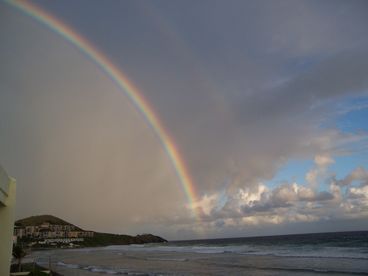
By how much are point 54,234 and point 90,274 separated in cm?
15895

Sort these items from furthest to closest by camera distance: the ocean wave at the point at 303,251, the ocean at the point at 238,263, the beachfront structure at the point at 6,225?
the ocean wave at the point at 303,251, the ocean at the point at 238,263, the beachfront structure at the point at 6,225

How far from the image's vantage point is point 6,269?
44.8 feet

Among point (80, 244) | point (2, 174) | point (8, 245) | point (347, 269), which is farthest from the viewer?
point (80, 244)

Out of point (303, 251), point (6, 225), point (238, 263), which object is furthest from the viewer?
point (303, 251)

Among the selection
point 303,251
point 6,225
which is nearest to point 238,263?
point 303,251

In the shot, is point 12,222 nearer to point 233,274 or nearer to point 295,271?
point 233,274

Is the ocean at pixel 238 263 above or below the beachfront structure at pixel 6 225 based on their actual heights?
below

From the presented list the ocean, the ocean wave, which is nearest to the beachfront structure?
the ocean

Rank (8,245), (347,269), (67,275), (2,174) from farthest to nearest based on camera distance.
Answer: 1. (67,275)
2. (347,269)
3. (8,245)
4. (2,174)

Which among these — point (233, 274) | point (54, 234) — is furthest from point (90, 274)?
point (54, 234)

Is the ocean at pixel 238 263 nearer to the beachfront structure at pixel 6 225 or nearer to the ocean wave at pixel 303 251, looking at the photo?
the ocean wave at pixel 303 251

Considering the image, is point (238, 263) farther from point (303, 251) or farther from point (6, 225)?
point (6, 225)

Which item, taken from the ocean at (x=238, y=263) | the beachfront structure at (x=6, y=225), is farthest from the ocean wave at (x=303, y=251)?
the beachfront structure at (x=6, y=225)

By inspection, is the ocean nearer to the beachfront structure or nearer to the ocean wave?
the ocean wave
